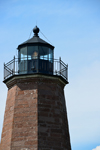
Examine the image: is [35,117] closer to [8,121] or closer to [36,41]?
[8,121]

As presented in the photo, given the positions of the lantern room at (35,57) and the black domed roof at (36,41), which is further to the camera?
the black domed roof at (36,41)

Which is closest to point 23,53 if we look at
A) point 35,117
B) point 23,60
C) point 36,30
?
point 23,60

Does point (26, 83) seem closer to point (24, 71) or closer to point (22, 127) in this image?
point (24, 71)

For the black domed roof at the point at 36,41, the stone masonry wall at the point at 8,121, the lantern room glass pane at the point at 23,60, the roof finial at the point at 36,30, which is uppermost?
the roof finial at the point at 36,30

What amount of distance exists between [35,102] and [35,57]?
7.54ft

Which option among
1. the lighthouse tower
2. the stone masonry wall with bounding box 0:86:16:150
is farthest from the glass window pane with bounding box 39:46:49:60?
the stone masonry wall with bounding box 0:86:16:150

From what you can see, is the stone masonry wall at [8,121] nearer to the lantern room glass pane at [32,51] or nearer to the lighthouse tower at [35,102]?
the lighthouse tower at [35,102]

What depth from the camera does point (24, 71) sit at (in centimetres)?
1847

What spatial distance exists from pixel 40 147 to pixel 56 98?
8.64 feet

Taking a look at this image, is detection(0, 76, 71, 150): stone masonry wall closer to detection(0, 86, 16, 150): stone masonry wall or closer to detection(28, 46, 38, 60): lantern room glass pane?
detection(0, 86, 16, 150): stone masonry wall

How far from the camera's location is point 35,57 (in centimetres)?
1855

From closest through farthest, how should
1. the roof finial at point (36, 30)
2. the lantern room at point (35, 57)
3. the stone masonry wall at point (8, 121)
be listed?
the stone masonry wall at point (8, 121) → the lantern room at point (35, 57) → the roof finial at point (36, 30)

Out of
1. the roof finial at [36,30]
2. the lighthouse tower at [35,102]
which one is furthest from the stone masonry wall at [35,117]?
the roof finial at [36,30]

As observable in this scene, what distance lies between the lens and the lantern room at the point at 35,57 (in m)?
18.4
